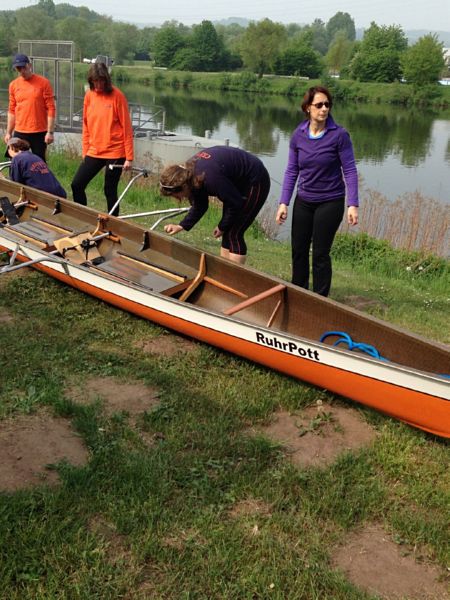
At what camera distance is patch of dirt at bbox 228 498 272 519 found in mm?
3012

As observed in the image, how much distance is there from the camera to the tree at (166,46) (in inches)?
3238

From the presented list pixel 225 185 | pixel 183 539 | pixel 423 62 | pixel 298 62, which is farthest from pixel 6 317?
pixel 298 62

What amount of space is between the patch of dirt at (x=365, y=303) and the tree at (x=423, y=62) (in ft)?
187

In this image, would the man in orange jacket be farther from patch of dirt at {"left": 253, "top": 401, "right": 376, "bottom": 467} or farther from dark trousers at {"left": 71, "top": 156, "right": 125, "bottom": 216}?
patch of dirt at {"left": 253, "top": 401, "right": 376, "bottom": 467}

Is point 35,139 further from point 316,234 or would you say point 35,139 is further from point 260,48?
point 260,48

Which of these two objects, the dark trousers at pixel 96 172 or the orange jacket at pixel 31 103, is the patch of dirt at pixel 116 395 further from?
the orange jacket at pixel 31 103

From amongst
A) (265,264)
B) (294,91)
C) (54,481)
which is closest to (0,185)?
(265,264)

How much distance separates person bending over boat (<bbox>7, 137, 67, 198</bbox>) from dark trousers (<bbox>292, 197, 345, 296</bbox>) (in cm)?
349

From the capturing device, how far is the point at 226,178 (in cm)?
459

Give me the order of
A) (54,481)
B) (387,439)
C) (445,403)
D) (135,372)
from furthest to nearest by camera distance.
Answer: (135,372), (387,439), (445,403), (54,481)

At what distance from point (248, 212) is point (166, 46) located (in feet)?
281

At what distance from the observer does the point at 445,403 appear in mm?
3367

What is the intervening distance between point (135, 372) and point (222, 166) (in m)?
1.67

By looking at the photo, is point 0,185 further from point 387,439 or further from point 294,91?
point 294,91
